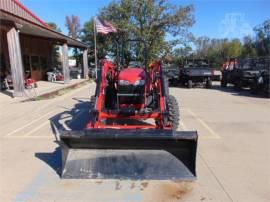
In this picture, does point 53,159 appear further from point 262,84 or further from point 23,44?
point 23,44

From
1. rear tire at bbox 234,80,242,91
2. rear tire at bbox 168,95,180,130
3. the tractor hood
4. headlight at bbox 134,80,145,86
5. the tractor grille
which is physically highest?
the tractor hood

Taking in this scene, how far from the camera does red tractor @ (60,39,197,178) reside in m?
4.30

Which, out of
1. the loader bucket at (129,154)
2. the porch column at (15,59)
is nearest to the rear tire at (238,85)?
the porch column at (15,59)

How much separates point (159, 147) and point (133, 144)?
1.22 ft

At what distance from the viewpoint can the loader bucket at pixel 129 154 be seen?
167 inches

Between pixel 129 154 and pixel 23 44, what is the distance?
1812cm

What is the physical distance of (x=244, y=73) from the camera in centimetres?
1655

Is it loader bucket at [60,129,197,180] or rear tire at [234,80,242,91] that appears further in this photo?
rear tire at [234,80,242,91]

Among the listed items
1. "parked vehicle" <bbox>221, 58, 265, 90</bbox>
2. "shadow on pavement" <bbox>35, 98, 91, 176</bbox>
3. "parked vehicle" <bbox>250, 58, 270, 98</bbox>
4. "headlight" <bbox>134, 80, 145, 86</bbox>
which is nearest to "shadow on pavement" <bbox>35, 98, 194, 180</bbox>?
"shadow on pavement" <bbox>35, 98, 91, 176</bbox>

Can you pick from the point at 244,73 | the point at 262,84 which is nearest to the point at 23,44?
the point at 244,73

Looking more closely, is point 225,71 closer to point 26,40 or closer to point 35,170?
point 26,40

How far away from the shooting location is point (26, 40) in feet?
69.1

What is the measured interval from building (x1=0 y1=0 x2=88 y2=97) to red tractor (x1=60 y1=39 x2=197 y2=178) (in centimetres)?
666

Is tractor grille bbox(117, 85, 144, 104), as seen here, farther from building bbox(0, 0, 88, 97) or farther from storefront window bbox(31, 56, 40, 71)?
storefront window bbox(31, 56, 40, 71)
